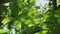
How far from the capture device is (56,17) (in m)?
0.88

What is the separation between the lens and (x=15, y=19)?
92cm

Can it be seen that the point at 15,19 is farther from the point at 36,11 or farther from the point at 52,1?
the point at 52,1

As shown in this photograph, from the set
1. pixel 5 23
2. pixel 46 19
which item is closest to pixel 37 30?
pixel 46 19

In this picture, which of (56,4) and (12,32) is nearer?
(12,32)

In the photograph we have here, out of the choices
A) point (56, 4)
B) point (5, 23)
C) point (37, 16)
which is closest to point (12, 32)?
point (5, 23)

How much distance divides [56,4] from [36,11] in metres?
0.22

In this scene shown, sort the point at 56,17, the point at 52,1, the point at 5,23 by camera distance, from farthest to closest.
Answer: the point at 52,1 → the point at 5,23 → the point at 56,17

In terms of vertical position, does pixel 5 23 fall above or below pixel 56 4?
below

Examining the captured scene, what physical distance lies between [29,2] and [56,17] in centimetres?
19

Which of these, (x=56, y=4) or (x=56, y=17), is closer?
(x=56, y=17)

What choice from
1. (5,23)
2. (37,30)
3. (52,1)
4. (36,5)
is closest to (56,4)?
(52,1)

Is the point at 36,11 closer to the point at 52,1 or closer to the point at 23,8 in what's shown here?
the point at 23,8

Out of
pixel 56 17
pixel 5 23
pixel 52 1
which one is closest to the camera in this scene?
pixel 56 17

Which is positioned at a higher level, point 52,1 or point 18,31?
point 52,1
